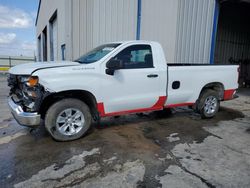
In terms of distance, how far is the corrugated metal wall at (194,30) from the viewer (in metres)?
9.05

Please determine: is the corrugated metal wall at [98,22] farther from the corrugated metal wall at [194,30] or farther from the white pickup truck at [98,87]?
the white pickup truck at [98,87]

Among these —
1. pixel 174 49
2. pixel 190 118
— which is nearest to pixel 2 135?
pixel 190 118

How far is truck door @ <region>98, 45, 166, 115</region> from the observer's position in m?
4.57

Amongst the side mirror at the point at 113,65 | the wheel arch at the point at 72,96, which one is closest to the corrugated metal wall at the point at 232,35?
the side mirror at the point at 113,65

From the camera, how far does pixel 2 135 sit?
4.81m

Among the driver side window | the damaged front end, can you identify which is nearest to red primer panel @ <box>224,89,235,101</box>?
the driver side window

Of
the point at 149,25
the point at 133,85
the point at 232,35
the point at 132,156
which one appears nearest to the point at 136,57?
the point at 133,85

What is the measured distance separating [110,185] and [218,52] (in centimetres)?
1524

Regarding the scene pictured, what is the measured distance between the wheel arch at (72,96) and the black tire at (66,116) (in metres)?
0.11

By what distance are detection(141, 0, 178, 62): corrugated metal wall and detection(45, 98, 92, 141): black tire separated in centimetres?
633

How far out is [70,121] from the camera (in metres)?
4.34

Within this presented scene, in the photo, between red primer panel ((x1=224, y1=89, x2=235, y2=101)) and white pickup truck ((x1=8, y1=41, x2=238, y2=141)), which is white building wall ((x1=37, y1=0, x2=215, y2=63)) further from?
white pickup truck ((x1=8, y1=41, x2=238, y2=141))

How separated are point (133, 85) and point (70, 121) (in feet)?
4.82

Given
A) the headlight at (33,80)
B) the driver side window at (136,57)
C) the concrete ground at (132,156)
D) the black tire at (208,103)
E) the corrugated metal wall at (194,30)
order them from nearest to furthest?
the concrete ground at (132,156)
the headlight at (33,80)
the driver side window at (136,57)
the black tire at (208,103)
the corrugated metal wall at (194,30)
